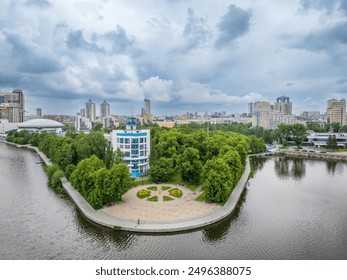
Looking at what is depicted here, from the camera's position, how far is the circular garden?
23.6 metres

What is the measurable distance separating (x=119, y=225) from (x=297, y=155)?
47.1 meters

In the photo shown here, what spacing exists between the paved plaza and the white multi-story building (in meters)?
7.64

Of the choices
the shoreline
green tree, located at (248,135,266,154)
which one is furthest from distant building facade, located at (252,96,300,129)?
green tree, located at (248,135,266,154)

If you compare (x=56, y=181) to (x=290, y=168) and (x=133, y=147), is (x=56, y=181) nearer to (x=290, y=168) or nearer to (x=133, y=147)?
(x=133, y=147)

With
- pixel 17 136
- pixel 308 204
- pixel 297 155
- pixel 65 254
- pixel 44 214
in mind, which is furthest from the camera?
pixel 17 136

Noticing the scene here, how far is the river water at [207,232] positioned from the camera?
1507 centimetres

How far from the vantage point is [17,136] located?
7950 centimetres

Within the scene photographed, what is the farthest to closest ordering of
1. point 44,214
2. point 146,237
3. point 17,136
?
point 17,136 → point 44,214 → point 146,237

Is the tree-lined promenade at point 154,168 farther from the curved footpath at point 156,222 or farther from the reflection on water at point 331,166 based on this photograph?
the reflection on water at point 331,166

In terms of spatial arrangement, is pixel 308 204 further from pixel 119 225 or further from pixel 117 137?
pixel 117 137

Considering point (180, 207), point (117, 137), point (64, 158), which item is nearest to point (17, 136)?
point (64, 158)

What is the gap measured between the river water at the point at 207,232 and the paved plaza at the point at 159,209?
186cm

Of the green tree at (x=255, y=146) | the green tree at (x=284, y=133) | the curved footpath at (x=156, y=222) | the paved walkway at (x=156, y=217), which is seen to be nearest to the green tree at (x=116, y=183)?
the paved walkway at (x=156, y=217)

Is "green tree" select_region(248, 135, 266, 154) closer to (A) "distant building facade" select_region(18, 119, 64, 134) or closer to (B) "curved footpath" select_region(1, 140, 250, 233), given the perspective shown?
(B) "curved footpath" select_region(1, 140, 250, 233)
